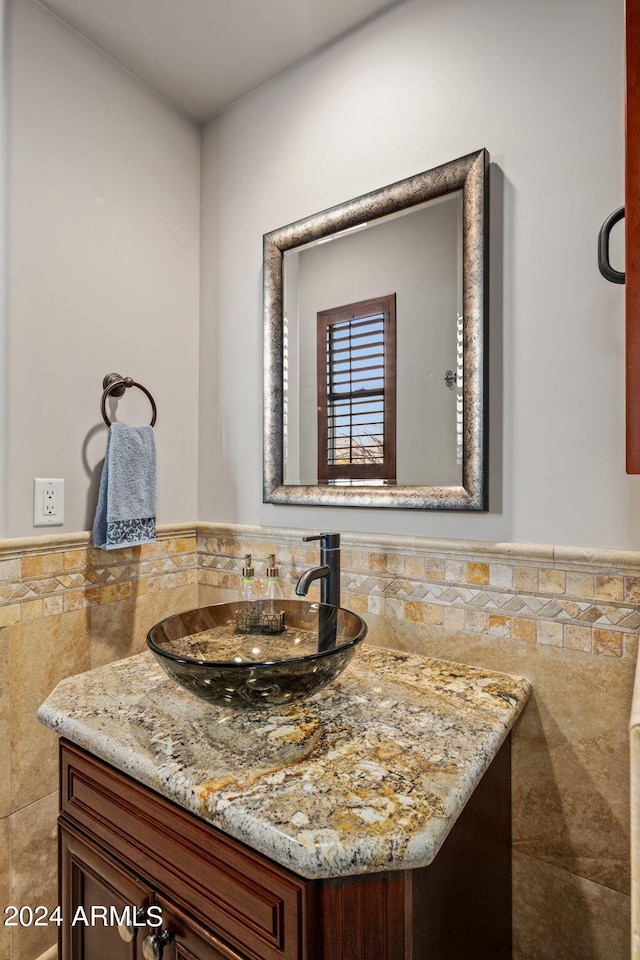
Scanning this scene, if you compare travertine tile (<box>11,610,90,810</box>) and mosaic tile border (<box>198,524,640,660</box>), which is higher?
mosaic tile border (<box>198,524,640,660</box>)

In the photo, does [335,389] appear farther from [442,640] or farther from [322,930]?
[322,930]

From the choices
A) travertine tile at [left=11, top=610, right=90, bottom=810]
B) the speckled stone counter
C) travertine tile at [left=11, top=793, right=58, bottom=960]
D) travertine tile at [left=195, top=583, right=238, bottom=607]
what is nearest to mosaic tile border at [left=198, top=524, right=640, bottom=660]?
travertine tile at [left=195, top=583, right=238, bottom=607]

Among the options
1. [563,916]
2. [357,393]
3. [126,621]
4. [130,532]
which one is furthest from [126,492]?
[563,916]

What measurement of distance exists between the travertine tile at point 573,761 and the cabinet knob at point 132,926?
71cm

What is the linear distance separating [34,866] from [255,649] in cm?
78

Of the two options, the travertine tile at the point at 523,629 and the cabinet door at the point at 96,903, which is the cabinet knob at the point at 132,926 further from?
the travertine tile at the point at 523,629

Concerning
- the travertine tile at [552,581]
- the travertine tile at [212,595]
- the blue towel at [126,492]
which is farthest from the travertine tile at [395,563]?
the blue towel at [126,492]

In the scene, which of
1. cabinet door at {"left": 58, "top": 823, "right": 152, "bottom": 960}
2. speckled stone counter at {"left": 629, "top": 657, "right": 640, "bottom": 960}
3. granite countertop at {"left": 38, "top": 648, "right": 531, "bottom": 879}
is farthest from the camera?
cabinet door at {"left": 58, "top": 823, "right": 152, "bottom": 960}

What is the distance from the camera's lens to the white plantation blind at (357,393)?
125cm

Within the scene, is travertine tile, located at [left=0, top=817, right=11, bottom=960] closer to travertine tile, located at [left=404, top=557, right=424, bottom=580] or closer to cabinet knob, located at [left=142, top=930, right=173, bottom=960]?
cabinet knob, located at [left=142, top=930, right=173, bottom=960]

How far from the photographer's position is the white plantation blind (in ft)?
4.11

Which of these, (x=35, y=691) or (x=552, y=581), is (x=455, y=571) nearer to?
(x=552, y=581)

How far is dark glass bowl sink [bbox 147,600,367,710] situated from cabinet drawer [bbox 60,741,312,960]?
0.59ft

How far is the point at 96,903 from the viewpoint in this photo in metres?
0.90
